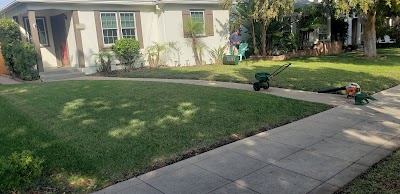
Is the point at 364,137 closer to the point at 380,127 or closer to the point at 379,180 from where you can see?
the point at 380,127

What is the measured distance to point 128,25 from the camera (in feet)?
48.1

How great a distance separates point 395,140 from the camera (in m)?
4.69

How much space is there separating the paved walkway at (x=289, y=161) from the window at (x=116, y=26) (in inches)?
419

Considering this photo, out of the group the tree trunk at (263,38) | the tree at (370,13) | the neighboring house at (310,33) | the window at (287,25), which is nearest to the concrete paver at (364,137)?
the tree at (370,13)

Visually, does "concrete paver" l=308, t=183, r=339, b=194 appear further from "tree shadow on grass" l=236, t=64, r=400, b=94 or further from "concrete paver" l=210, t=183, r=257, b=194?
"tree shadow on grass" l=236, t=64, r=400, b=94

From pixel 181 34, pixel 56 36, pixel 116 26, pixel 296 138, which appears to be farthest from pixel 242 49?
pixel 296 138

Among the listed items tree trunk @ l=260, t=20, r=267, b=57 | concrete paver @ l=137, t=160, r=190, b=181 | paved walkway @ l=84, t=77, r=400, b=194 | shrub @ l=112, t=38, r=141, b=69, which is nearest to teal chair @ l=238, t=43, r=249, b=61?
tree trunk @ l=260, t=20, r=267, b=57

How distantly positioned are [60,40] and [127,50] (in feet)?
11.6

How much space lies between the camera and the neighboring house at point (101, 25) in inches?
521

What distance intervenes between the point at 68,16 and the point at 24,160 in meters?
11.4

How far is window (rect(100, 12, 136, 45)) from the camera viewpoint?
14016 millimetres

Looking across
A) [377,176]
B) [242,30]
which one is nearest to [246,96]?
[377,176]

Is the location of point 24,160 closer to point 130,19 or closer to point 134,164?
point 134,164

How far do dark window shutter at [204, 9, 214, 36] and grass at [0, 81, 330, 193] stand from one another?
777 centimetres
